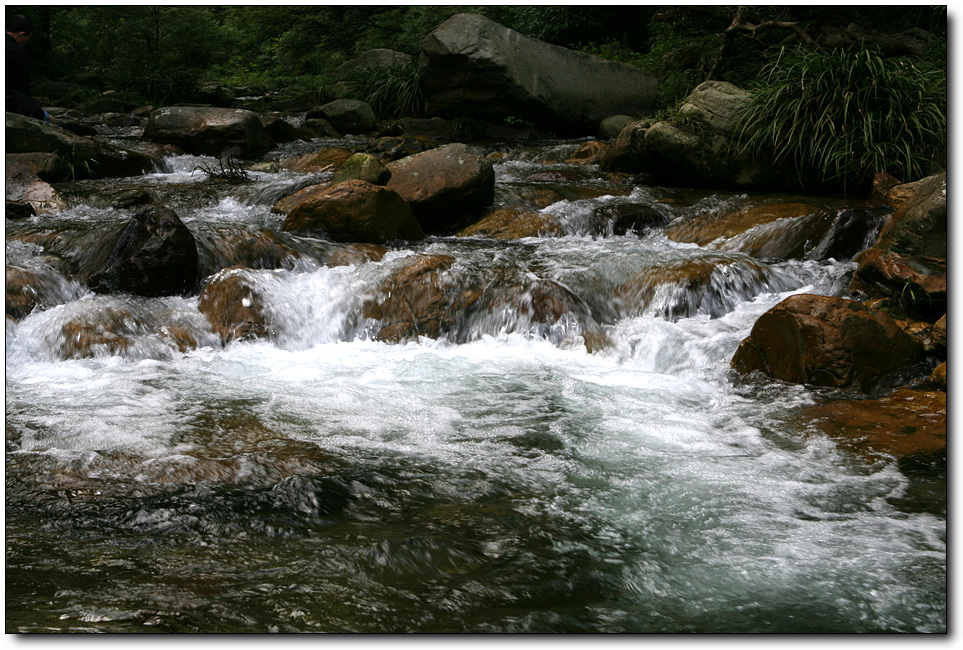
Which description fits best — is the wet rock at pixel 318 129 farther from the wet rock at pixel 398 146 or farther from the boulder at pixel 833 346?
the boulder at pixel 833 346

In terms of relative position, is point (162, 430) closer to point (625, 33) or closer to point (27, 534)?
point (27, 534)

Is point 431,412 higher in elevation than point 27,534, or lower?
lower

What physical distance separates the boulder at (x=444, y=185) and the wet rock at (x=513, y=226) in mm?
227

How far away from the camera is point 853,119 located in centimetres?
783

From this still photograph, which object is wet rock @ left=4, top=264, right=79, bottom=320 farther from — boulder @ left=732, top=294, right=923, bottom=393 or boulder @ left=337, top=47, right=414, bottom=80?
boulder @ left=337, top=47, right=414, bottom=80

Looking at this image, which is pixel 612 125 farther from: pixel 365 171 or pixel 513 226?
→ pixel 365 171

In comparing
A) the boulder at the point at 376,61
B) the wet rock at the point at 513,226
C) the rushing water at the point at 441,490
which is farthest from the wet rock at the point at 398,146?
the rushing water at the point at 441,490

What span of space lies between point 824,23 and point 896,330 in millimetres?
7549

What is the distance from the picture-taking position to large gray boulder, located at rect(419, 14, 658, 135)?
11.7 meters

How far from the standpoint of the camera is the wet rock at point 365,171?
7523 millimetres

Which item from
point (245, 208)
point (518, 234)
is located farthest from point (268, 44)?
point (518, 234)

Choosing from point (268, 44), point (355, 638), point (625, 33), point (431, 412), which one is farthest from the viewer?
point (268, 44)

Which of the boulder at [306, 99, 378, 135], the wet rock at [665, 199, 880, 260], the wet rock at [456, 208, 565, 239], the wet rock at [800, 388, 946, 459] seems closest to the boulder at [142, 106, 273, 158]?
the boulder at [306, 99, 378, 135]

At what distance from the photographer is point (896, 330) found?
171 inches
